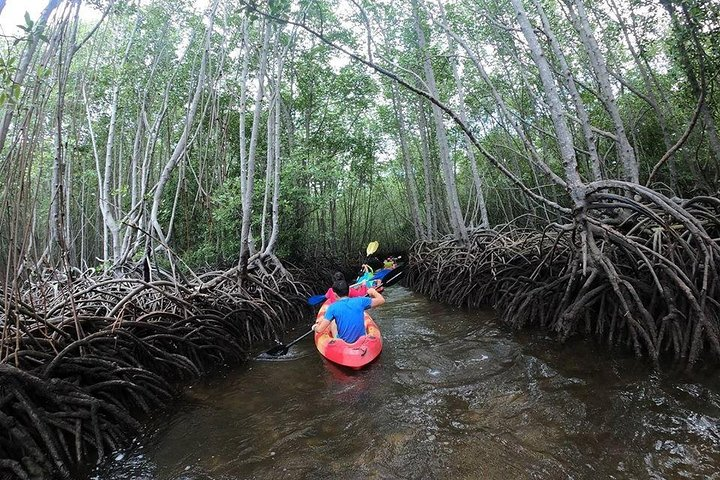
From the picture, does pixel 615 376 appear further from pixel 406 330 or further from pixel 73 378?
pixel 73 378

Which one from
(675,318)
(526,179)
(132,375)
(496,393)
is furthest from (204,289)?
(526,179)

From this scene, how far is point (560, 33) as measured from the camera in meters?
8.00

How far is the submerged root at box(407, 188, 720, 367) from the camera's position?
3139 millimetres

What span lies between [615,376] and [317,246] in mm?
10007

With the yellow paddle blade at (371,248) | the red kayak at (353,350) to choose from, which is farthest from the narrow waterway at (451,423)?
the yellow paddle blade at (371,248)

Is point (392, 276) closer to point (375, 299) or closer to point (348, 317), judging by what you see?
point (375, 299)

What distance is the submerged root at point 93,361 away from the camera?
2.31m

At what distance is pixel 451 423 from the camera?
2734mm

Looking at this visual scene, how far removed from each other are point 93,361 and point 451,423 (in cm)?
260

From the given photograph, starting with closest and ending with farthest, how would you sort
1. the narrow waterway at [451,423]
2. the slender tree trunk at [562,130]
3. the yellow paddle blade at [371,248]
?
1. the narrow waterway at [451,423]
2. the slender tree trunk at [562,130]
3. the yellow paddle blade at [371,248]

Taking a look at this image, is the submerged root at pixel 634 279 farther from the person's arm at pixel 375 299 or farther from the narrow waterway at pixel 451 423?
the person's arm at pixel 375 299

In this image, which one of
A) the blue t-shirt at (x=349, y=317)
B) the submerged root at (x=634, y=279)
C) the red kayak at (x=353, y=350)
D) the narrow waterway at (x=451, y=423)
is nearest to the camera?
the narrow waterway at (x=451, y=423)

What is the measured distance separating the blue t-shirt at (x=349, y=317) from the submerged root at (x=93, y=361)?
1272mm

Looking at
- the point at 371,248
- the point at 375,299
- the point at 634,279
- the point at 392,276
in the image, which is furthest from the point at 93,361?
the point at 392,276
